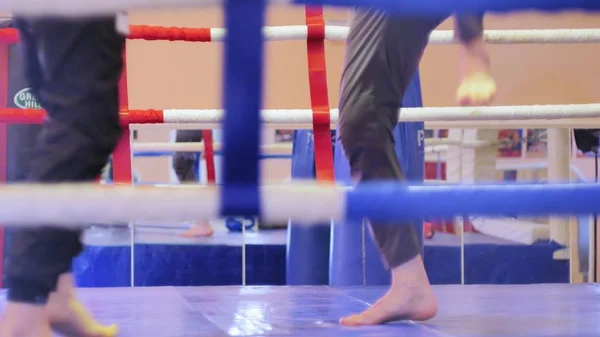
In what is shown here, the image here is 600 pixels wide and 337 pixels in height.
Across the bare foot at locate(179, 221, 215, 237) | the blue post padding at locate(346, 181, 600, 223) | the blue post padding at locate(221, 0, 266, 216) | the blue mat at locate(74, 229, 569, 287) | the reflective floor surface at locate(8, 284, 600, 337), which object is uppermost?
the blue post padding at locate(221, 0, 266, 216)

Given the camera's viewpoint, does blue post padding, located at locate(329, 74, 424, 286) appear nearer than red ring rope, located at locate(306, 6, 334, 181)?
No

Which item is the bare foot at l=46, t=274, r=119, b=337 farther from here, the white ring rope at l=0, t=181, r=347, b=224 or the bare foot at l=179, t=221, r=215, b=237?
the bare foot at l=179, t=221, r=215, b=237

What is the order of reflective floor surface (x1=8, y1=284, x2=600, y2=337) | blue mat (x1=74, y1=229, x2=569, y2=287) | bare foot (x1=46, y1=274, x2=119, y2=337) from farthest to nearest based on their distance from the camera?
1. blue mat (x1=74, y1=229, x2=569, y2=287)
2. reflective floor surface (x1=8, y1=284, x2=600, y2=337)
3. bare foot (x1=46, y1=274, x2=119, y2=337)

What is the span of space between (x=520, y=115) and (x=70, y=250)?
1023 mm

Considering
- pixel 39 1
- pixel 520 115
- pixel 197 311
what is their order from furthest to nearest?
1. pixel 520 115
2. pixel 197 311
3. pixel 39 1

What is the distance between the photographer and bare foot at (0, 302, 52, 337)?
74cm

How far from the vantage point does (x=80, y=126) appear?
79 cm

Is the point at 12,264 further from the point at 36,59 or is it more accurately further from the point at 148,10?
the point at 148,10

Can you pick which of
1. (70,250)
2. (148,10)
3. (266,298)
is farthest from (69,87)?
(266,298)

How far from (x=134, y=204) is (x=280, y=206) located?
118 mm

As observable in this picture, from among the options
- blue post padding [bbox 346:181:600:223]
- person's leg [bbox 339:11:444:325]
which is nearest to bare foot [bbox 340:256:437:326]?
person's leg [bbox 339:11:444:325]

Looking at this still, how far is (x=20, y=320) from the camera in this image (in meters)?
0.74

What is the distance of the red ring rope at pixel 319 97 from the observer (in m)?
1.39

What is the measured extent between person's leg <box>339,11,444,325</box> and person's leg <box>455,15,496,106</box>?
0.19 m
